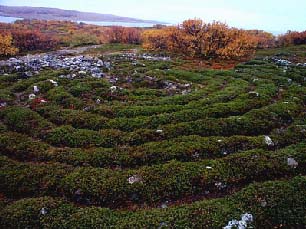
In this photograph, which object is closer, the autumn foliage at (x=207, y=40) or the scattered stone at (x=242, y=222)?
the scattered stone at (x=242, y=222)

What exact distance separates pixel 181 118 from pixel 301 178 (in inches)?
344

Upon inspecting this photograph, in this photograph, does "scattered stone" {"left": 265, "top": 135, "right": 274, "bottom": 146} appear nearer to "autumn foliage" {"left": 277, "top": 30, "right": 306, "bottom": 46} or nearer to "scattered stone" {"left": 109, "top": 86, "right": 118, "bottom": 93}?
"scattered stone" {"left": 109, "top": 86, "right": 118, "bottom": 93}

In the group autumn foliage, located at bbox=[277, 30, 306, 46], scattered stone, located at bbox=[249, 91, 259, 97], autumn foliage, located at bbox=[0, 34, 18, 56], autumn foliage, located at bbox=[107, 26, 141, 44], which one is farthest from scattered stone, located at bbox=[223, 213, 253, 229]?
autumn foliage, located at bbox=[277, 30, 306, 46]

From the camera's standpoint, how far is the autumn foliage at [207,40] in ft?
159

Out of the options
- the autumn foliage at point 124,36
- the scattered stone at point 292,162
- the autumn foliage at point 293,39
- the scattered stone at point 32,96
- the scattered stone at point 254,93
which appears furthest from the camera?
the autumn foliage at point 124,36

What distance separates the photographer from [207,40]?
49312mm

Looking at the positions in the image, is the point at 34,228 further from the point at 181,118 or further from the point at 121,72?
the point at 121,72

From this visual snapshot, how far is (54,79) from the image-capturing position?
30562mm

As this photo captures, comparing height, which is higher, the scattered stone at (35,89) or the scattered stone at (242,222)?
the scattered stone at (35,89)

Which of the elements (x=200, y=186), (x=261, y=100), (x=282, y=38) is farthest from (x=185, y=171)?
(x=282, y=38)

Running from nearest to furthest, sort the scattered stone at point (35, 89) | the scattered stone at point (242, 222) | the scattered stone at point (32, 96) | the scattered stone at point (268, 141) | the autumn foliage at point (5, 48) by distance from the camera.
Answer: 1. the scattered stone at point (242, 222)
2. the scattered stone at point (268, 141)
3. the scattered stone at point (32, 96)
4. the scattered stone at point (35, 89)
5. the autumn foliage at point (5, 48)

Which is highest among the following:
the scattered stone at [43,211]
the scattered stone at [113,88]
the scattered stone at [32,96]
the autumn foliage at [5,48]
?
the autumn foliage at [5,48]

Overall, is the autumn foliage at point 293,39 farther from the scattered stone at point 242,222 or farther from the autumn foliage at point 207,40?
the scattered stone at point 242,222

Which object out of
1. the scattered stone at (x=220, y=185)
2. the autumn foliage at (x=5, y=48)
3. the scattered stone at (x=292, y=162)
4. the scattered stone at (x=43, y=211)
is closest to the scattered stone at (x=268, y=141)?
the scattered stone at (x=292, y=162)
